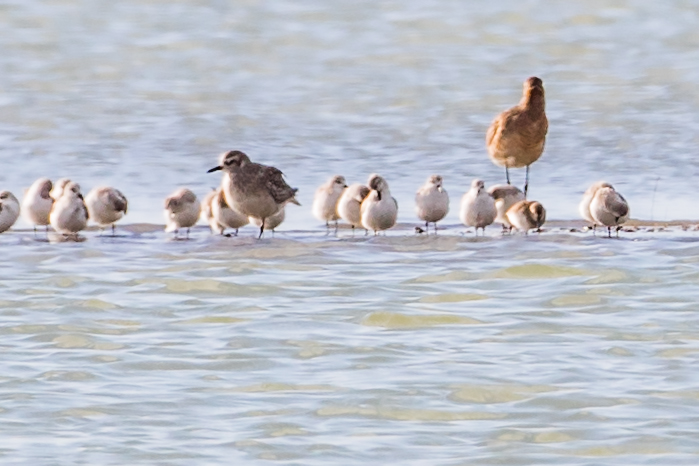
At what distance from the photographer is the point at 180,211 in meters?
12.1

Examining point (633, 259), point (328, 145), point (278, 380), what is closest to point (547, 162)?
point (328, 145)

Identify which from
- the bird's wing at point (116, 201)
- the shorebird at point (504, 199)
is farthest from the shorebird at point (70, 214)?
the shorebird at point (504, 199)

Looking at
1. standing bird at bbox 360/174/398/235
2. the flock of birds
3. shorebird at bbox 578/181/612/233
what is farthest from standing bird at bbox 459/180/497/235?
shorebird at bbox 578/181/612/233

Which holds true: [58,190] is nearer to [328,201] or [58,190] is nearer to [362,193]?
[328,201]

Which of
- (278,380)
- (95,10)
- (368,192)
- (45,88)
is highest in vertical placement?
(95,10)

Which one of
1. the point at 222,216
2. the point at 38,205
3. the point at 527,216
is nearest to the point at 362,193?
the point at 222,216

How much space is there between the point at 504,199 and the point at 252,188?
1.88 metres

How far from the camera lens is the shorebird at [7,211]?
12086 mm

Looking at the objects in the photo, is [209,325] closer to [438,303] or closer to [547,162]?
[438,303]

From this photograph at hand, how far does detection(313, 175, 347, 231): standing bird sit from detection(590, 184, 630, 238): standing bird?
1.82 m

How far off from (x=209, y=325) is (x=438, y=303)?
51.0 inches

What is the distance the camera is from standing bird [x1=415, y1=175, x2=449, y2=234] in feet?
40.1

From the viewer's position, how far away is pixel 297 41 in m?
22.6

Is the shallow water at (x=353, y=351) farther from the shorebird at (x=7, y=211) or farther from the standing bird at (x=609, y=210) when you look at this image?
the shorebird at (x=7, y=211)
